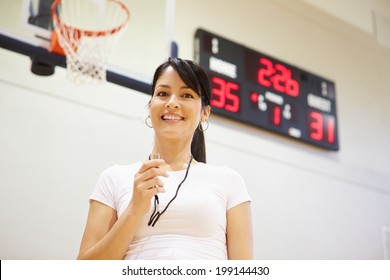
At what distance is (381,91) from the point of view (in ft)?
14.6

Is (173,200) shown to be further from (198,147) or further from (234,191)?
(198,147)

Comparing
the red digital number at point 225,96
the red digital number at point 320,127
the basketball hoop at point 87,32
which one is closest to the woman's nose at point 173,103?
the basketball hoop at point 87,32

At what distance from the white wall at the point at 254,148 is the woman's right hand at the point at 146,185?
148 centimetres

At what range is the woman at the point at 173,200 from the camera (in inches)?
44.4

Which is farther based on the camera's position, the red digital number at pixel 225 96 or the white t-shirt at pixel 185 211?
the red digital number at pixel 225 96

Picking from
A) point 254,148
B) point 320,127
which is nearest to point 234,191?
point 254,148

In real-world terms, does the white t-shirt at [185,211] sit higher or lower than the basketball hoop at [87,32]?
lower

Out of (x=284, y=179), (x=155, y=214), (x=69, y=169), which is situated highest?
Result: (x=284, y=179)

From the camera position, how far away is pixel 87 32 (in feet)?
7.96

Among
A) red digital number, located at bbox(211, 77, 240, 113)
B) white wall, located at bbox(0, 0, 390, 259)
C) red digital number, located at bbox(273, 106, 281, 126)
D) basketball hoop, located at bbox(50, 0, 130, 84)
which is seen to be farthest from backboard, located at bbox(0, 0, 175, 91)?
red digital number, located at bbox(273, 106, 281, 126)

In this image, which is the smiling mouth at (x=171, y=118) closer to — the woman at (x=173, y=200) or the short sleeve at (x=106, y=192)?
the woman at (x=173, y=200)
